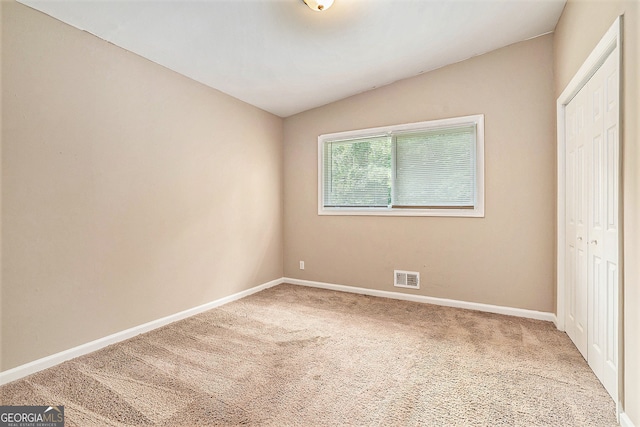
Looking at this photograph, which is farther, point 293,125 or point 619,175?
point 293,125

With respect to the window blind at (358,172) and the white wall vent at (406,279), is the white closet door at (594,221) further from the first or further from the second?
the window blind at (358,172)

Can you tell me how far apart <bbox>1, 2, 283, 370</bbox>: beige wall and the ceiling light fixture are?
5.22 feet

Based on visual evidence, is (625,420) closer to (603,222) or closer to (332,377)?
(603,222)

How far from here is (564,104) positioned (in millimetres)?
2783

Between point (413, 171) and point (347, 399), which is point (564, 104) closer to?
point (413, 171)

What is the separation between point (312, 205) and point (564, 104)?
2926 mm

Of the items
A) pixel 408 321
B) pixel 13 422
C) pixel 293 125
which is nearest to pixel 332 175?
pixel 293 125

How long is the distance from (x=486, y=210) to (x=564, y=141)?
91cm

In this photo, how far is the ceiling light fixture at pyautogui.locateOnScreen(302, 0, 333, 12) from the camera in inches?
85.2

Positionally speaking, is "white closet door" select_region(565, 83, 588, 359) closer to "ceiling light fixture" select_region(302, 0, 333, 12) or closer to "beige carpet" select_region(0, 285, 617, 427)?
"beige carpet" select_region(0, 285, 617, 427)

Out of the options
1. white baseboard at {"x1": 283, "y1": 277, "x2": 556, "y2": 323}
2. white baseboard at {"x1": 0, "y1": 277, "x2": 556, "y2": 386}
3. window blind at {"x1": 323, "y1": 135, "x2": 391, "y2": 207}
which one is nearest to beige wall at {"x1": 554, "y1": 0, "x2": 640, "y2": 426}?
white baseboard at {"x1": 0, "y1": 277, "x2": 556, "y2": 386}

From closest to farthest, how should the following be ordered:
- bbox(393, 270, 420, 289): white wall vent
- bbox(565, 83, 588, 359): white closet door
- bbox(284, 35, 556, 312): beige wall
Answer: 1. bbox(565, 83, 588, 359): white closet door
2. bbox(284, 35, 556, 312): beige wall
3. bbox(393, 270, 420, 289): white wall vent

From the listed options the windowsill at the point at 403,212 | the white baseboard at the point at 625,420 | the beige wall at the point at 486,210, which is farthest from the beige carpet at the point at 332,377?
the windowsill at the point at 403,212

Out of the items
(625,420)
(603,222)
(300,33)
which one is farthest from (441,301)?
(300,33)
